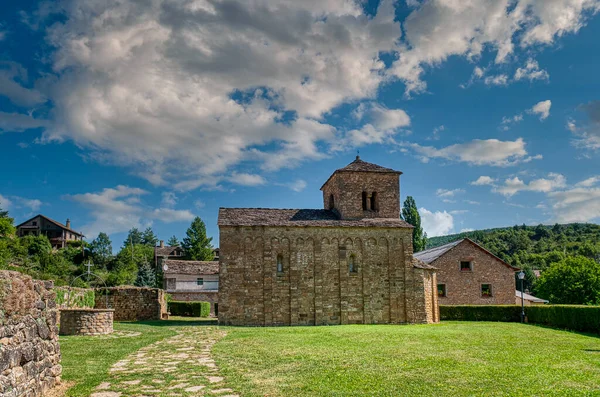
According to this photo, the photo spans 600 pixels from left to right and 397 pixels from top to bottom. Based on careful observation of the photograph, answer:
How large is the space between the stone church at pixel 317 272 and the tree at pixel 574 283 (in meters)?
19.2

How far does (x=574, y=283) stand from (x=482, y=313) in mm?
14193

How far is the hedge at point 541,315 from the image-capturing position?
69.5 ft

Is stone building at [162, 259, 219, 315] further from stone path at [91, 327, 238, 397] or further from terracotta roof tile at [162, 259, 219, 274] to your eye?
stone path at [91, 327, 238, 397]

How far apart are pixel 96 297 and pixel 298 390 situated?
23.5 metres

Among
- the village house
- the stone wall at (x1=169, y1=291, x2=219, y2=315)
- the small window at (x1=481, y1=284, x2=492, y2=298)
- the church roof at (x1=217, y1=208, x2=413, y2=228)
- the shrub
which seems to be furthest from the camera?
the village house

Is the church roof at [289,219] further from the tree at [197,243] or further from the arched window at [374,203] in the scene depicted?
the tree at [197,243]

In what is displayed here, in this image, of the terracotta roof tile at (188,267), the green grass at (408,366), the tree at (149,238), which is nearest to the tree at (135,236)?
the tree at (149,238)

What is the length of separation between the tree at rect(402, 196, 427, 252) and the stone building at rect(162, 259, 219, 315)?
24526 mm

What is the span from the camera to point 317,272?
26.3 metres

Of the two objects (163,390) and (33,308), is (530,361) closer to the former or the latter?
(163,390)

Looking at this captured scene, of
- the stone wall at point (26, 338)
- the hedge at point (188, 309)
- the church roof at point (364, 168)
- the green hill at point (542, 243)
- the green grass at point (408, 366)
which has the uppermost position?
the church roof at point (364, 168)

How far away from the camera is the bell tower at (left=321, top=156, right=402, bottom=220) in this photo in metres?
28.8

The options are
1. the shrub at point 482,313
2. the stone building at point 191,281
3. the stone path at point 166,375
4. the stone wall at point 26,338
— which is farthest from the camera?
the stone building at point 191,281

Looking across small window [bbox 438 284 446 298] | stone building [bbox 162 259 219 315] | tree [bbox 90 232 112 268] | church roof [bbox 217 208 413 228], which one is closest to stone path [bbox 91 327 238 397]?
church roof [bbox 217 208 413 228]
